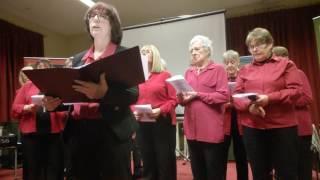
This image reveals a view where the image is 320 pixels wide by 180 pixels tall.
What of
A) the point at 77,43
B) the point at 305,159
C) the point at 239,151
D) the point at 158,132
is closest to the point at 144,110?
the point at 158,132

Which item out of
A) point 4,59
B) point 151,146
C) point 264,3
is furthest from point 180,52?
point 4,59

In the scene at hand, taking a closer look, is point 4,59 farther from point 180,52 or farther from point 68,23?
point 180,52

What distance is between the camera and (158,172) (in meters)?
2.81

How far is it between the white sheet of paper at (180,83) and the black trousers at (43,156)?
1185 millimetres

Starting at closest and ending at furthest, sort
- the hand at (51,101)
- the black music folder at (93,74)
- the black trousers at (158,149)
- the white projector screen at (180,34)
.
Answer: the black music folder at (93,74) → the hand at (51,101) → the black trousers at (158,149) → the white projector screen at (180,34)

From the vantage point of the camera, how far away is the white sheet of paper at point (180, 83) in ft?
7.35

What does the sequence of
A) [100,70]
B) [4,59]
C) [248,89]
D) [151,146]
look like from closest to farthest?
[100,70] → [248,89] → [151,146] → [4,59]

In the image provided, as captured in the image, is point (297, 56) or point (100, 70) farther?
point (297, 56)

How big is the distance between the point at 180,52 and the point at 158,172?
269 centimetres

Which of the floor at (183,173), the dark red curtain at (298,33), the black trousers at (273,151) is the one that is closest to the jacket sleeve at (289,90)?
the black trousers at (273,151)

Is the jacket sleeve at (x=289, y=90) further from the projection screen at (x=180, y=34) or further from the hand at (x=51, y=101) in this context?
the projection screen at (x=180, y=34)

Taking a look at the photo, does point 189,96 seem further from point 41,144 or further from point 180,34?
point 180,34

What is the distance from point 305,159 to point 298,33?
13.0ft

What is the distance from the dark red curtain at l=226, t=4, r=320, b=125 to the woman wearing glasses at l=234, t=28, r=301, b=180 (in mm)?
4281
